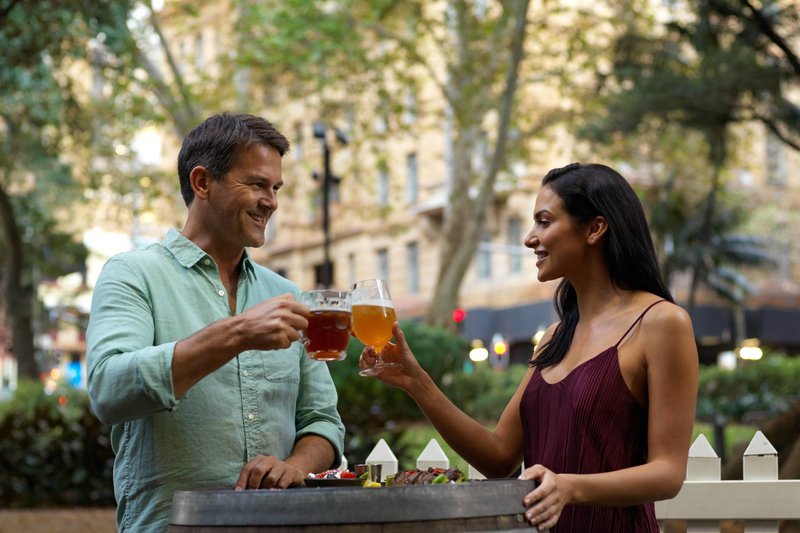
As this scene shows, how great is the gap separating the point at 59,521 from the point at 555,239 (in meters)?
10.4

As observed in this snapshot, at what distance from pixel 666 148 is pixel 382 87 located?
283 inches

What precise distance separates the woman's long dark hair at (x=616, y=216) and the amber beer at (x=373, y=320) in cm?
69

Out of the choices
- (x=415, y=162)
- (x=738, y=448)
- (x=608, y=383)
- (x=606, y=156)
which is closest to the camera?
(x=608, y=383)

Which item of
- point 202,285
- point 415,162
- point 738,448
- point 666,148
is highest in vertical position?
point 415,162

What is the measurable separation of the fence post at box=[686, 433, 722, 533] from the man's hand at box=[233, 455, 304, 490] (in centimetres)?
211

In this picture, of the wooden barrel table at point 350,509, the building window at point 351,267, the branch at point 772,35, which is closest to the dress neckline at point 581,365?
the wooden barrel table at point 350,509

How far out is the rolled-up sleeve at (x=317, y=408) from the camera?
3711 millimetres

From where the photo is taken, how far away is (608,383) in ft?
11.6

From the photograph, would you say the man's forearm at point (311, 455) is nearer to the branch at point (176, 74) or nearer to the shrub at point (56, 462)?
the shrub at point (56, 462)

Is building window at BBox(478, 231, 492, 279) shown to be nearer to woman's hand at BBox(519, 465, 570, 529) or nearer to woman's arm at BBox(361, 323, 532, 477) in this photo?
woman's arm at BBox(361, 323, 532, 477)

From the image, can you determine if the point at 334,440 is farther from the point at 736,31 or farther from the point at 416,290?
the point at 416,290

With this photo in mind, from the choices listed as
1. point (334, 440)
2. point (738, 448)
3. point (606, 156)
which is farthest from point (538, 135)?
point (334, 440)

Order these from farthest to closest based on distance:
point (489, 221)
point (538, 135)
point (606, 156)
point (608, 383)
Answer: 1. point (489, 221)
2. point (538, 135)
3. point (606, 156)
4. point (608, 383)

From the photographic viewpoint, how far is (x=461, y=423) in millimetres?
3812
